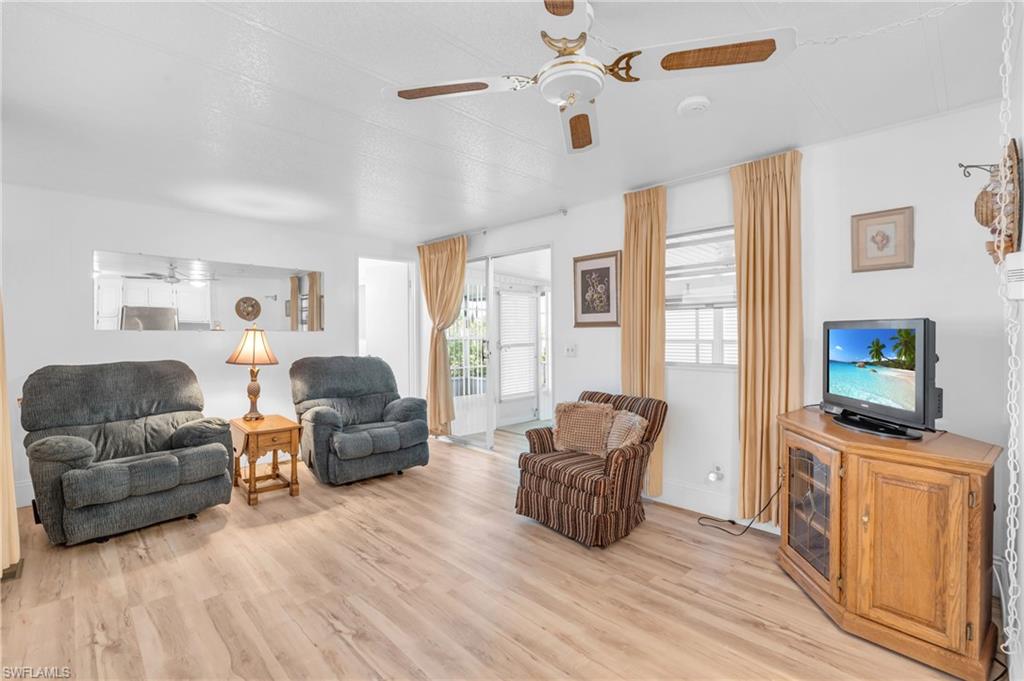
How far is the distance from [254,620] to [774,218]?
3.65 meters

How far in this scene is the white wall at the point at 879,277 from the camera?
2.39 metres

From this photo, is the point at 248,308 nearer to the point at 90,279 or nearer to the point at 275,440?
the point at 90,279

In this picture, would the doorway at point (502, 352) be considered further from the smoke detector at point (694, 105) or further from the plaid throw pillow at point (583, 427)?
the smoke detector at point (694, 105)

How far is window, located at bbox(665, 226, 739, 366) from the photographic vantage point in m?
3.42

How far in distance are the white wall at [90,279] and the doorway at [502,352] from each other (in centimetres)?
159

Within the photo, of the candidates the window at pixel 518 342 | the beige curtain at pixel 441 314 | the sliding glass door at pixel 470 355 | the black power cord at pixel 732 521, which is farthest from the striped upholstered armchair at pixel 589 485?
the window at pixel 518 342

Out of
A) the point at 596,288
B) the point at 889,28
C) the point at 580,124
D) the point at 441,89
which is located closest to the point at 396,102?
the point at 441,89

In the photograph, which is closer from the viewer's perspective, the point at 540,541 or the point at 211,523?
the point at 540,541

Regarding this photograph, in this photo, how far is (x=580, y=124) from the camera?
1718 millimetres

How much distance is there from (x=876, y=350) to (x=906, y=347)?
16 cm

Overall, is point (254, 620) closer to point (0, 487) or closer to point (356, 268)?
point (0, 487)

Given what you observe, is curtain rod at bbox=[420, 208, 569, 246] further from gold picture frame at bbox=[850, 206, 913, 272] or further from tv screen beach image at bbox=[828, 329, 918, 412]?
tv screen beach image at bbox=[828, 329, 918, 412]

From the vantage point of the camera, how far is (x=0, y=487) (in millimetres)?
2344

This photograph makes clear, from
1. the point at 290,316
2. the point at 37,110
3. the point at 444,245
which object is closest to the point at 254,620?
the point at 37,110
